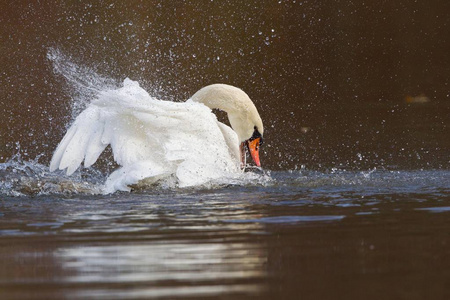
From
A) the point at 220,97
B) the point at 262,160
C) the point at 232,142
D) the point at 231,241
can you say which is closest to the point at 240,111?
the point at 220,97

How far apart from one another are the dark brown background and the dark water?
0.21ft

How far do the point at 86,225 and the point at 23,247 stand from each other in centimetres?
66

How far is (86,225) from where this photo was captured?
Answer: 17.7 feet

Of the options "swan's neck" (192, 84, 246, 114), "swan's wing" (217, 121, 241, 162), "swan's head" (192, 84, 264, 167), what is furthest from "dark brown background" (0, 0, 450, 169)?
"swan's wing" (217, 121, 241, 162)

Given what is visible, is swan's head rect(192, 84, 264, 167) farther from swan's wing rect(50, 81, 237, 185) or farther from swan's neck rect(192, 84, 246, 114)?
swan's wing rect(50, 81, 237, 185)

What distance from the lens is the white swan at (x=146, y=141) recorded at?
23.1 ft

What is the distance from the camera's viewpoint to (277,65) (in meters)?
22.1

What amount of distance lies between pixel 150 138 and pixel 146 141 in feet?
0.12

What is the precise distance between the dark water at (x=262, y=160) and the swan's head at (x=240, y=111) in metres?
0.47

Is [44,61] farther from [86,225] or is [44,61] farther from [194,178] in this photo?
[86,225]

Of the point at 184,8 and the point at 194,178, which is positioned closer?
the point at 194,178

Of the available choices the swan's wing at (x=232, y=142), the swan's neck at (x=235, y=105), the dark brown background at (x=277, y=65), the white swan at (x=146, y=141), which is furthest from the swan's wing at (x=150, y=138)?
the dark brown background at (x=277, y=65)

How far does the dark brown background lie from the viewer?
11.8m

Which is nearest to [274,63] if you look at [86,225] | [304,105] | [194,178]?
[304,105]
